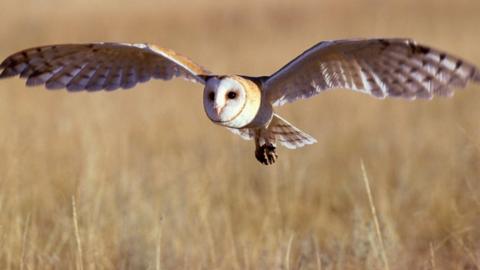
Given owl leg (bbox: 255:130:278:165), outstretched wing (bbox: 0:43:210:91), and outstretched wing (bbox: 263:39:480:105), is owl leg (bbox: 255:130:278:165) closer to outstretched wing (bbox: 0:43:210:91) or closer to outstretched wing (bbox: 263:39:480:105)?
outstretched wing (bbox: 263:39:480:105)

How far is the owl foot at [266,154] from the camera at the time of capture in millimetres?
5859

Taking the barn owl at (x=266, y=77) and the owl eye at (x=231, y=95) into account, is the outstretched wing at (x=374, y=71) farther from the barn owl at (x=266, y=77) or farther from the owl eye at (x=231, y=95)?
the owl eye at (x=231, y=95)

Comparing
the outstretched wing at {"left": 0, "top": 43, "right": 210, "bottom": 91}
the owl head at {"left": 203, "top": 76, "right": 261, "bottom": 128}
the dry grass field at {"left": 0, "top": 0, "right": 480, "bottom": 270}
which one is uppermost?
A: the outstretched wing at {"left": 0, "top": 43, "right": 210, "bottom": 91}

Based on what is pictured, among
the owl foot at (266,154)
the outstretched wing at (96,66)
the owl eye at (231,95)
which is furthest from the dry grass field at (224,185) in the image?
the owl eye at (231,95)

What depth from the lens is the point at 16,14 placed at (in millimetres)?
20016

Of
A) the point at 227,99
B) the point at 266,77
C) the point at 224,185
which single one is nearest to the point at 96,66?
the point at 266,77

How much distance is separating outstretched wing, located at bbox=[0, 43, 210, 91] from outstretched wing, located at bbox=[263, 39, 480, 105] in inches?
20.4

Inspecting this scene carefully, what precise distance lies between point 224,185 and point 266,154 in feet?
4.89

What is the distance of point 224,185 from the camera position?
734 cm

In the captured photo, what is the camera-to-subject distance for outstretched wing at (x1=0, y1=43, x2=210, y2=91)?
5.72 m

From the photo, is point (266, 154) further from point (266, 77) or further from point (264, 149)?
point (266, 77)

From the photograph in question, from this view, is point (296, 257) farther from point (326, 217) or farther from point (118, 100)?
point (118, 100)

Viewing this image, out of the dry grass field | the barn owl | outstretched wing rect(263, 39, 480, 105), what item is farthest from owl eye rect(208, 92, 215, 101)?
the dry grass field

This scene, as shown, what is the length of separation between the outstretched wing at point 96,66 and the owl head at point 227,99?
41 cm
